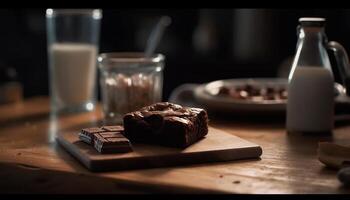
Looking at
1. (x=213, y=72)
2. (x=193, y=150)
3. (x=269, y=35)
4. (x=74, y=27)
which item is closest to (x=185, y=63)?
(x=213, y=72)

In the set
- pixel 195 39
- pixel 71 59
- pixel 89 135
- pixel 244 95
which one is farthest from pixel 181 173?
pixel 195 39

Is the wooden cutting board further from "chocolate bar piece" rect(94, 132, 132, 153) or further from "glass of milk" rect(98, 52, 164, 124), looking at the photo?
"glass of milk" rect(98, 52, 164, 124)

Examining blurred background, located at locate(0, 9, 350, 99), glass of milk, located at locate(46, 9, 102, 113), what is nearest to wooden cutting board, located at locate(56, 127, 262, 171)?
glass of milk, located at locate(46, 9, 102, 113)

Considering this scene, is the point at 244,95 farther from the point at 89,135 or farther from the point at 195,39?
the point at 195,39

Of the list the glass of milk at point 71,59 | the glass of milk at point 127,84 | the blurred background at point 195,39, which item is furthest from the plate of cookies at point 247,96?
the blurred background at point 195,39

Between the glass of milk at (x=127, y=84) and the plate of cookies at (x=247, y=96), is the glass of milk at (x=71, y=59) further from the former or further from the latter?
the plate of cookies at (x=247, y=96)
